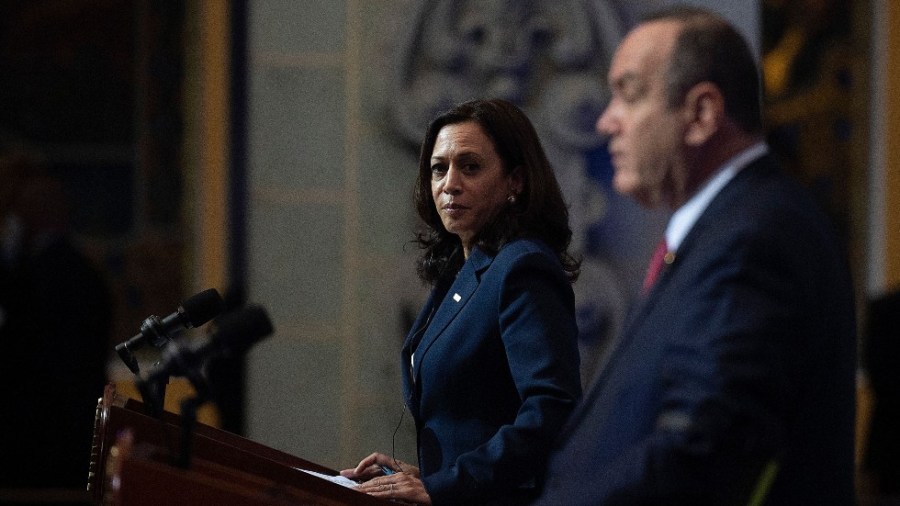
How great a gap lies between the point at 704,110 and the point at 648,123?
0.25ft

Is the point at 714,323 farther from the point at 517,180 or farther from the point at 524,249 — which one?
the point at 517,180

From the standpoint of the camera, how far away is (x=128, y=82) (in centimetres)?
691

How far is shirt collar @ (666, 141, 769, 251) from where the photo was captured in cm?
189

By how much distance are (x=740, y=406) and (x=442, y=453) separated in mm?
1106

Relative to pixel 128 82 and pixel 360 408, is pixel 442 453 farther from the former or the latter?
pixel 128 82

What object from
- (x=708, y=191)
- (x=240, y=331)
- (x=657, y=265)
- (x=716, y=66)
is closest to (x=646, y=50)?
(x=716, y=66)

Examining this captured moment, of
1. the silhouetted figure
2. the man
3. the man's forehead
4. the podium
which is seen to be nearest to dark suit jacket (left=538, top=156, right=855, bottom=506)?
the man

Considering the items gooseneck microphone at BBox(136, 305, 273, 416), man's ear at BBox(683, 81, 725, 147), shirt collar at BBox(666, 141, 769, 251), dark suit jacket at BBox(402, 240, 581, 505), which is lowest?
dark suit jacket at BBox(402, 240, 581, 505)

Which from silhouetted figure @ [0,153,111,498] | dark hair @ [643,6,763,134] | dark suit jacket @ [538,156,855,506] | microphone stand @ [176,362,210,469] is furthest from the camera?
silhouetted figure @ [0,153,111,498]

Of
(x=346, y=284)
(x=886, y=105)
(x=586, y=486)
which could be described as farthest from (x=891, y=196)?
(x=586, y=486)

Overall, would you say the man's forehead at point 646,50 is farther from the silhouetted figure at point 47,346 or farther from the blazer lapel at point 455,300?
the silhouetted figure at point 47,346

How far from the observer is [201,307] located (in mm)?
2602

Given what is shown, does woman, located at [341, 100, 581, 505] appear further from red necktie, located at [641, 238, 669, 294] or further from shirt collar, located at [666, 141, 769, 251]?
shirt collar, located at [666, 141, 769, 251]

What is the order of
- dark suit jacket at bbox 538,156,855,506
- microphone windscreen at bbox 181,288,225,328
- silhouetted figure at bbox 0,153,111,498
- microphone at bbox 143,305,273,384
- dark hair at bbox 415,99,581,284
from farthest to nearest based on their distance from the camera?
1. silhouetted figure at bbox 0,153,111,498
2. dark hair at bbox 415,99,581,284
3. microphone windscreen at bbox 181,288,225,328
4. microphone at bbox 143,305,273,384
5. dark suit jacket at bbox 538,156,855,506
